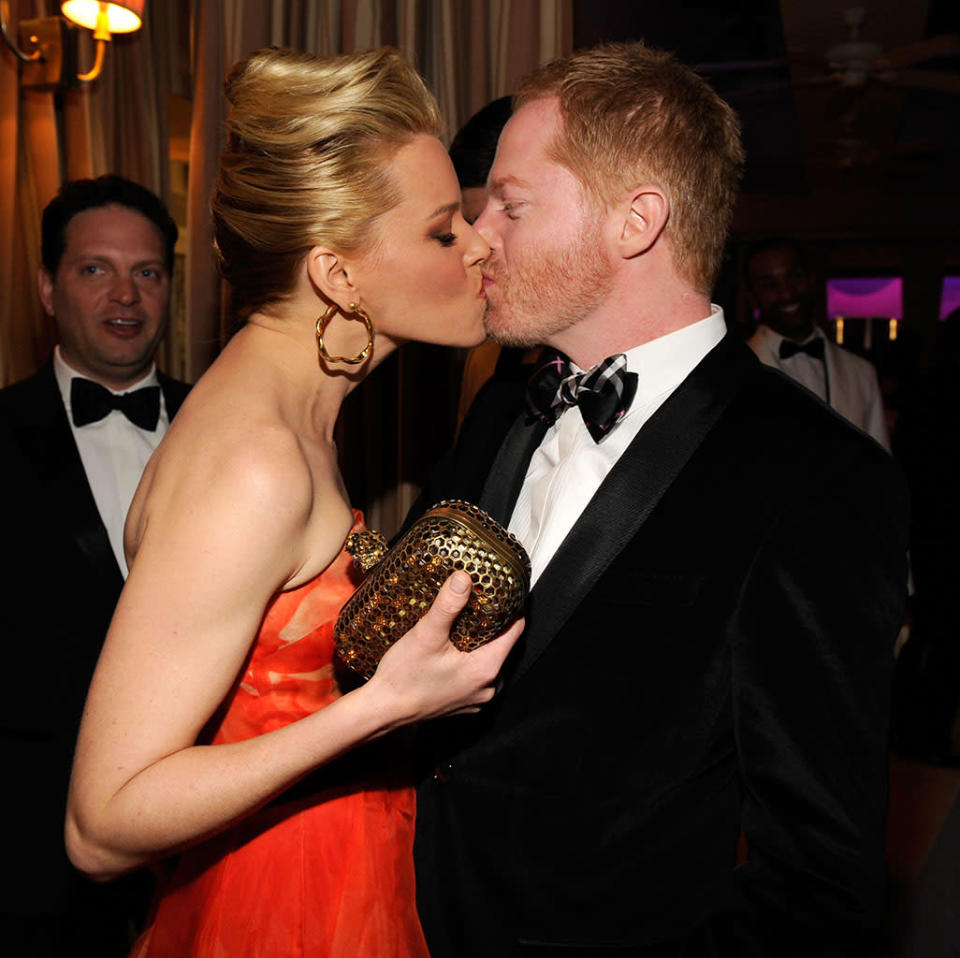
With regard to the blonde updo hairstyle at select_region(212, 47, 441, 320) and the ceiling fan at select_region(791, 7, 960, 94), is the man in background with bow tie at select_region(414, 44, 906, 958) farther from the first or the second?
the ceiling fan at select_region(791, 7, 960, 94)

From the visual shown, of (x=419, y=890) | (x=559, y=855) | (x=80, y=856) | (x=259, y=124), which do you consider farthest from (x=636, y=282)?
(x=80, y=856)

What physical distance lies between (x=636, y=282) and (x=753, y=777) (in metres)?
0.81

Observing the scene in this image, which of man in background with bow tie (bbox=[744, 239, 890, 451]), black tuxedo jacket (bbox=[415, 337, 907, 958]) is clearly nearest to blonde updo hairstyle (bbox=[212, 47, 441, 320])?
black tuxedo jacket (bbox=[415, 337, 907, 958])

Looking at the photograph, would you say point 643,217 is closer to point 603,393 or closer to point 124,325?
point 603,393

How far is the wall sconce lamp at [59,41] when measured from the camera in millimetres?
3119

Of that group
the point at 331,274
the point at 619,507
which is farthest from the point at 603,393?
the point at 331,274

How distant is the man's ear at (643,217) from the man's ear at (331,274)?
0.45m

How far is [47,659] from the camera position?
2168mm

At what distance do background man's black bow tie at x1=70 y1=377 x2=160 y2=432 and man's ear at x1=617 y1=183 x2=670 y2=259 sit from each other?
58.7 inches

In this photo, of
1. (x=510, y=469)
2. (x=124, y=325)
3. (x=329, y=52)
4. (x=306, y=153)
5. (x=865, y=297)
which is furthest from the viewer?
(x=865, y=297)

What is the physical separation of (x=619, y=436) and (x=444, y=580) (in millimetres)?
594

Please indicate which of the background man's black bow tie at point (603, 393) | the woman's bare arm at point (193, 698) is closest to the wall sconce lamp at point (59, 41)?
the background man's black bow tie at point (603, 393)

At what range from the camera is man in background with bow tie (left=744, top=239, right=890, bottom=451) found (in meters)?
4.42

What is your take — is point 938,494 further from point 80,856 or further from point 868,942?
point 80,856
